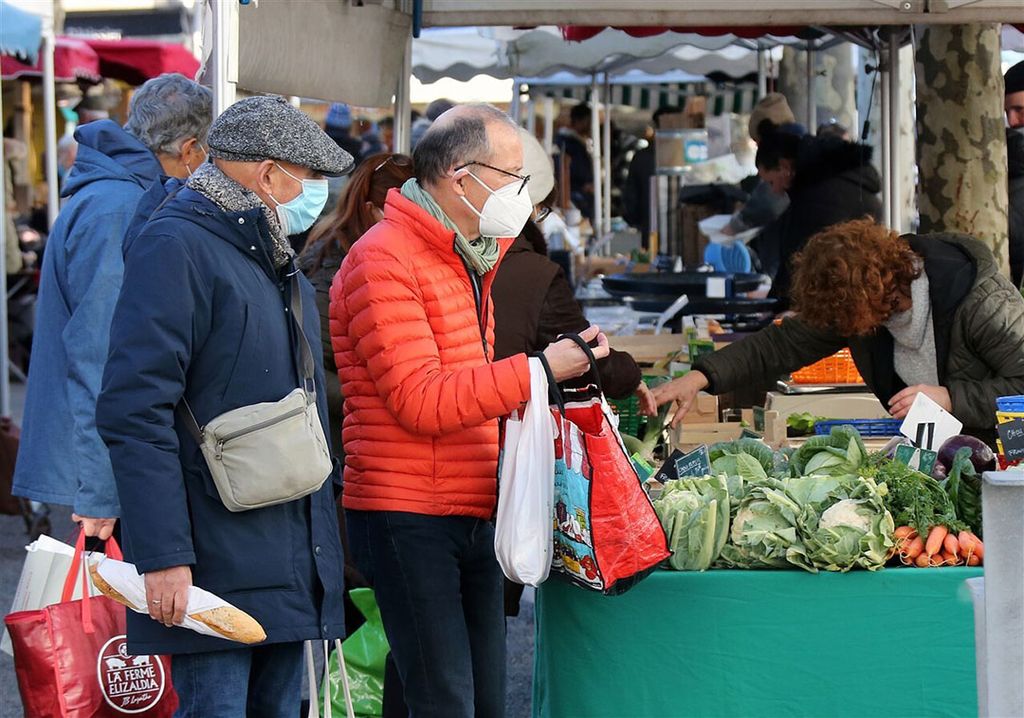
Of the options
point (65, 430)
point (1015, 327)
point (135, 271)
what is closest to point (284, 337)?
point (135, 271)

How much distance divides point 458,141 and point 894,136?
179 inches

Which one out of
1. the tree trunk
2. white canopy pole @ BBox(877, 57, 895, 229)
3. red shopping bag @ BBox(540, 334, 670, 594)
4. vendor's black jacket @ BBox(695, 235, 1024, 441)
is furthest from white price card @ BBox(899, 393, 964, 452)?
white canopy pole @ BBox(877, 57, 895, 229)

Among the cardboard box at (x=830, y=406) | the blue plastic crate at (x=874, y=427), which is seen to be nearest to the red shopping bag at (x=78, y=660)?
A: the blue plastic crate at (x=874, y=427)

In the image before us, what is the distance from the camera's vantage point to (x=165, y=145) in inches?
143

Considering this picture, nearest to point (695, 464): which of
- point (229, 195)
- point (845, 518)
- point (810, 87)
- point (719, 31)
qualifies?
point (845, 518)

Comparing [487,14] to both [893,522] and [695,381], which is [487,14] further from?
[893,522]

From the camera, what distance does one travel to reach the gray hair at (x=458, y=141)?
2832mm

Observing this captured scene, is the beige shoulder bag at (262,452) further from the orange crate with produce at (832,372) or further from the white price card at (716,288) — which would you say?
the white price card at (716,288)

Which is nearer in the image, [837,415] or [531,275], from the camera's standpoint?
[531,275]

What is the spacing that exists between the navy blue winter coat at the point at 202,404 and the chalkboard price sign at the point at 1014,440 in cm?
161

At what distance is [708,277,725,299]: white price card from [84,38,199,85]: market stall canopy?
247 inches

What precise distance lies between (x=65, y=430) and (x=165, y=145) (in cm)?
79

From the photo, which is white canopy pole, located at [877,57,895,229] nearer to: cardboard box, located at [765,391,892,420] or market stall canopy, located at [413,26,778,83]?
cardboard box, located at [765,391,892,420]

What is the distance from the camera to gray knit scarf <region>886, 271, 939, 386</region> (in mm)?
3912
